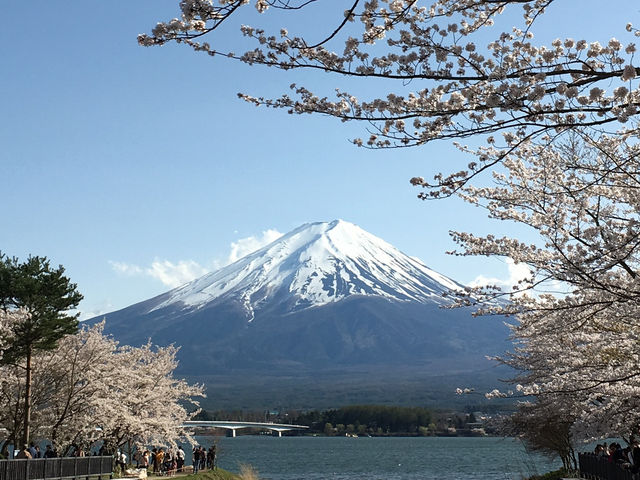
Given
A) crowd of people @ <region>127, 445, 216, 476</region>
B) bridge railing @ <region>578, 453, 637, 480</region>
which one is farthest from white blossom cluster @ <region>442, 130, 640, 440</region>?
crowd of people @ <region>127, 445, 216, 476</region>

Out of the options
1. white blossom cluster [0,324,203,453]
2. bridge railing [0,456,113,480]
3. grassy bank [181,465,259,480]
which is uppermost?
white blossom cluster [0,324,203,453]

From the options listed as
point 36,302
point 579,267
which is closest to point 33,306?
point 36,302

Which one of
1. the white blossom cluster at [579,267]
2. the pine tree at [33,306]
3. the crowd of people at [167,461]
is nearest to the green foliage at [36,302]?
the pine tree at [33,306]

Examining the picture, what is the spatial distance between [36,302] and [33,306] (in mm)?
148

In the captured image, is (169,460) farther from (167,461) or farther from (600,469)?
(600,469)

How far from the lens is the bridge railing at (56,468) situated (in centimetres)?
1856

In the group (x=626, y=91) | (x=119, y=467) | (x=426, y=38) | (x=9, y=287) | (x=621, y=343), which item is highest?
(x=9, y=287)

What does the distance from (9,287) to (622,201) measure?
1828cm

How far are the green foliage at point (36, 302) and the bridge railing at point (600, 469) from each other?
15.1m

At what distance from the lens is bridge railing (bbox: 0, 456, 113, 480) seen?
18562 mm

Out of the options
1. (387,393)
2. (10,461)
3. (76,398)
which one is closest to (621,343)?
(10,461)

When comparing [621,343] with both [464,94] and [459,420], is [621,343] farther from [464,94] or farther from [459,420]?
[459,420]

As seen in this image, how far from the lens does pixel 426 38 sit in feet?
19.4

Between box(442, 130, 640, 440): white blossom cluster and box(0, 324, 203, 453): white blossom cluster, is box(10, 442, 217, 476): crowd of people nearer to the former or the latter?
box(0, 324, 203, 453): white blossom cluster
